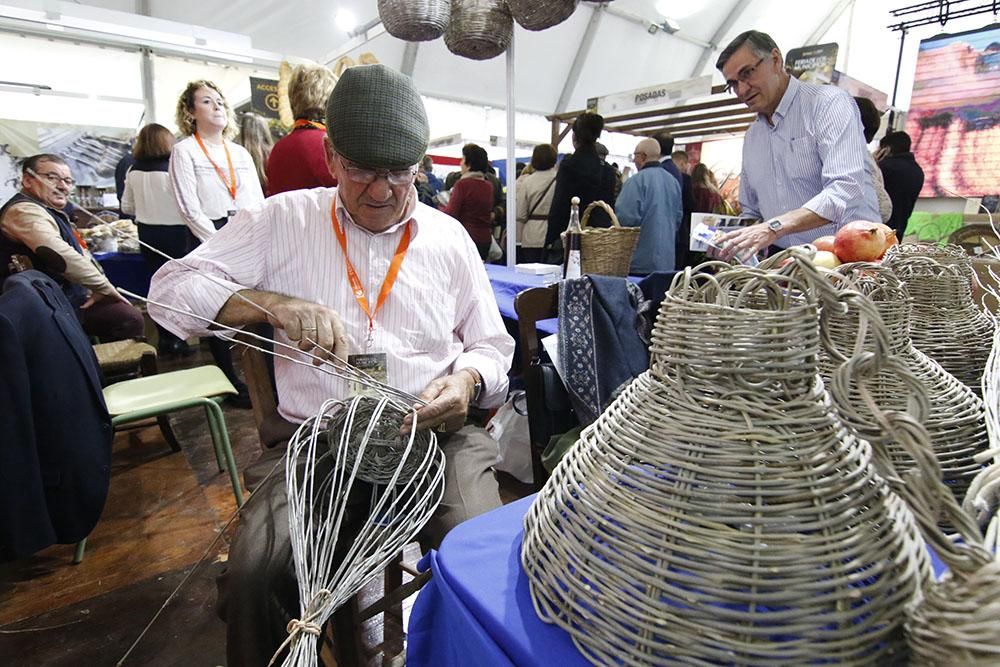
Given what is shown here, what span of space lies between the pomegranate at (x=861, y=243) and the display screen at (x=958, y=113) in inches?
205

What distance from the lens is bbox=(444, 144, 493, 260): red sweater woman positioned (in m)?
3.87

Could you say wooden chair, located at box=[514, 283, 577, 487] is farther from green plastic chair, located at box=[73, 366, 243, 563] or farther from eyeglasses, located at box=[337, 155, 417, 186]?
green plastic chair, located at box=[73, 366, 243, 563]

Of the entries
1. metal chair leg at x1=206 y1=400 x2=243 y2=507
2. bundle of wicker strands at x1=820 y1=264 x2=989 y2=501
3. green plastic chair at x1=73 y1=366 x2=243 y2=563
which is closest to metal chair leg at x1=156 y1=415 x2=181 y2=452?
green plastic chair at x1=73 y1=366 x2=243 y2=563

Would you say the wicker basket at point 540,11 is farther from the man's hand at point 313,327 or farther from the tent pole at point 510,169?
the man's hand at point 313,327

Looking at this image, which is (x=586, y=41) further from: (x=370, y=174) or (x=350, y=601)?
(x=350, y=601)

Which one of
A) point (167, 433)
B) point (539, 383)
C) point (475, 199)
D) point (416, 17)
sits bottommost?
point (167, 433)

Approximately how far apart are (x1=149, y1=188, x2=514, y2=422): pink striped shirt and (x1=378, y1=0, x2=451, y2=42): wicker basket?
1.43m

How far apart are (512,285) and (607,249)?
0.51 metres

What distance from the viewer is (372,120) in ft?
3.50

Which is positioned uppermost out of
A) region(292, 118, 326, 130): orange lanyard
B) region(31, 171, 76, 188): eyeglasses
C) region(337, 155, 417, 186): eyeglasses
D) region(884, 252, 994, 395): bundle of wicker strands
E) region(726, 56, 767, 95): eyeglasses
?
region(726, 56, 767, 95): eyeglasses

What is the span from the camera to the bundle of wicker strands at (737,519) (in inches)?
15.4

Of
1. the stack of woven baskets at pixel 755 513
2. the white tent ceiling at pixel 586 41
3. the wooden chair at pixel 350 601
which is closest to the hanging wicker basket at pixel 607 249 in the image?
the wooden chair at pixel 350 601

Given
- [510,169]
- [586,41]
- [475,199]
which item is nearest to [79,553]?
[510,169]

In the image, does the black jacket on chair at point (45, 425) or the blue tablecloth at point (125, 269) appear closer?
the black jacket on chair at point (45, 425)
